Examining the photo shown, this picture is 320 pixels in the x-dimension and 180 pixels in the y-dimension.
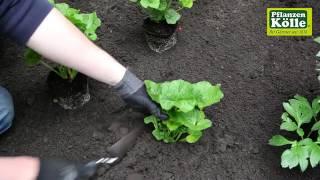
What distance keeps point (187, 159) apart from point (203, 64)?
22.2 inches

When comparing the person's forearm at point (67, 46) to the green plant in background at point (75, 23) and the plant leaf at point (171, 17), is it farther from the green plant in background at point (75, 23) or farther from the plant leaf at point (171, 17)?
the plant leaf at point (171, 17)

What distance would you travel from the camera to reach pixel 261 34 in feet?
7.73

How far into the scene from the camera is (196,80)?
213cm

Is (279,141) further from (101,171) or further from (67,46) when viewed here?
(67,46)

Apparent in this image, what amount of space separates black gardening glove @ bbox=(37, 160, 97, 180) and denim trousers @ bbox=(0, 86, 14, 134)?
0.59 metres

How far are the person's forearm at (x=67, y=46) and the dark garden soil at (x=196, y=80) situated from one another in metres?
0.41

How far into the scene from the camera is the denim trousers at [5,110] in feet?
6.19

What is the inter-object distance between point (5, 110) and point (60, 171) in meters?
0.64

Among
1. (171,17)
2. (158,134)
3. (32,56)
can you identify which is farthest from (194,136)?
(32,56)

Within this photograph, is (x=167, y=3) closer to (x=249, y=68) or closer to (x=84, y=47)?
(x=249, y=68)

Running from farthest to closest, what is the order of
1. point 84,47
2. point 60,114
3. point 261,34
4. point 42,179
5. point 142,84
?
1. point 261,34
2. point 60,114
3. point 142,84
4. point 84,47
5. point 42,179

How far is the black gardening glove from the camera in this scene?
1.37 meters

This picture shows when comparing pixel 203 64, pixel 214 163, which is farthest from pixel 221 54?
pixel 214 163

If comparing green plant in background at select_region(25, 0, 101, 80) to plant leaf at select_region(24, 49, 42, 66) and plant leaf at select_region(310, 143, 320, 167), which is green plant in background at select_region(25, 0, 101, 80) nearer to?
plant leaf at select_region(24, 49, 42, 66)
